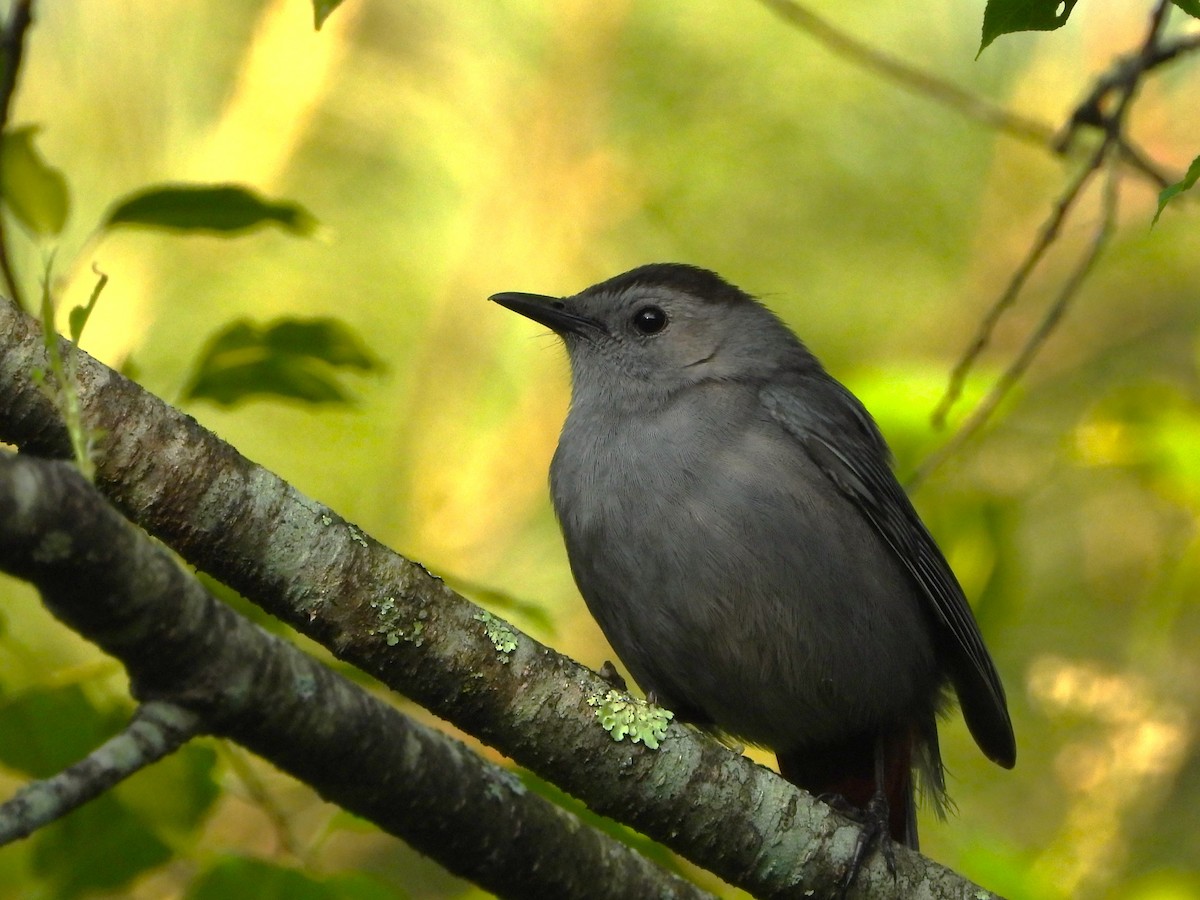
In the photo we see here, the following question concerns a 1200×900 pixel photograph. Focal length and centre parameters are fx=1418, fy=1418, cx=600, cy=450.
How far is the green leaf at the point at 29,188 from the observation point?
121 inches

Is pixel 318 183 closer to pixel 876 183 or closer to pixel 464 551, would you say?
pixel 464 551

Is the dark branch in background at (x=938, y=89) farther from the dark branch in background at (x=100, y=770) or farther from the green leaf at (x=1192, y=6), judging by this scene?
the dark branch in background at (x=100, y=770)

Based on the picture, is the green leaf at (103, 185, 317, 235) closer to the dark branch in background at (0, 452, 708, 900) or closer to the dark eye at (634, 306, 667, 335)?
the dark branch in background at (0, 452, 708, 900)

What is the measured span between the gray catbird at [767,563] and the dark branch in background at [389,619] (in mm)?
827

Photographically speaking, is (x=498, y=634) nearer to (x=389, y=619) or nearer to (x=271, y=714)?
(x=389, y=619)

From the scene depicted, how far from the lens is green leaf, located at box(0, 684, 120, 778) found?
2.85m

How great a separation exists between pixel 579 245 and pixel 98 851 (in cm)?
381

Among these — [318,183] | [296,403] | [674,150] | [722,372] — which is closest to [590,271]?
[674,150]

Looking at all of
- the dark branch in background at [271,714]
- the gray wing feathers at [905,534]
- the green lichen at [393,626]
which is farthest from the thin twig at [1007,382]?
the green lichen at [393,626]

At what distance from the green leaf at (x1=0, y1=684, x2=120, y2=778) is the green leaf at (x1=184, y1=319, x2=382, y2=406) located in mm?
684

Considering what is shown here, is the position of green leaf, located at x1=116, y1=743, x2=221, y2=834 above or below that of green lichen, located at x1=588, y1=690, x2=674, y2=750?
below

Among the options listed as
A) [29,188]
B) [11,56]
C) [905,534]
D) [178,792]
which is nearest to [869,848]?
[905,534]

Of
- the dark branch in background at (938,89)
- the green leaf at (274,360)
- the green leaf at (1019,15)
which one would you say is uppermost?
the dark branch in background at (938,89)

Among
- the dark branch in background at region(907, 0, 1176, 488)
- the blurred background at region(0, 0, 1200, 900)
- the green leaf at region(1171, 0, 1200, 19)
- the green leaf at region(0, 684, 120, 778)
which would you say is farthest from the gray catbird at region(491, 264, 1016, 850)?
the green leaf at region(1171, 0, 1200, 19)
